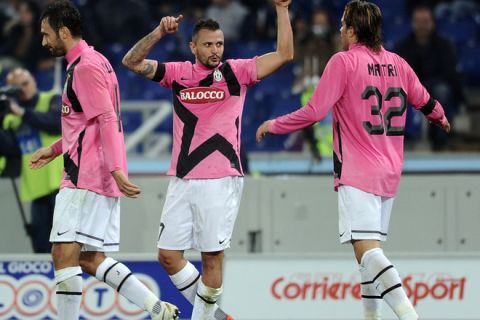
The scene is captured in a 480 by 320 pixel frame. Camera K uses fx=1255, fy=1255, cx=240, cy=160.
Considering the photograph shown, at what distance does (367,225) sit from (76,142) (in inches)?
69.0

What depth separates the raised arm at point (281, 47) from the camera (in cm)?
737

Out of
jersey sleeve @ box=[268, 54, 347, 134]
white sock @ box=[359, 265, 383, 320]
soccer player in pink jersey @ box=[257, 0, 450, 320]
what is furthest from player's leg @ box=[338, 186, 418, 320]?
jersey sleeve @ box=[268, 54, 347, 134]

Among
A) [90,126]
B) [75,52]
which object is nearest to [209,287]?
[90,126]

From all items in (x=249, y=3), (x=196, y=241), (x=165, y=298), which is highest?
(x=249, y=3)

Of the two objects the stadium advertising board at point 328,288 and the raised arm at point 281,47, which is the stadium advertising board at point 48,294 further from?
the raised arm at point 281,47

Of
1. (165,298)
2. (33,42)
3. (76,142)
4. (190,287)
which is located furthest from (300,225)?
(33,42)

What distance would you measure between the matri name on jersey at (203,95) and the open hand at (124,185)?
85 cm

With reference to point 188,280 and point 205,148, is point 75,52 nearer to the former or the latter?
point 205,148

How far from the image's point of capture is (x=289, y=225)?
34.6ft

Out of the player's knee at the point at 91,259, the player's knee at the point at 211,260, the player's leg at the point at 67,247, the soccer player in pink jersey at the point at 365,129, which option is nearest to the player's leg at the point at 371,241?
the soccer player in pink jersey at the point at 365,129

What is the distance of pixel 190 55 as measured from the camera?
14406mm

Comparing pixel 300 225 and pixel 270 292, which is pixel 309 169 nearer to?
pixel 300 225

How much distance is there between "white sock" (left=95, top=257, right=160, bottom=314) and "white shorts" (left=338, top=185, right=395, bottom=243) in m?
1.20

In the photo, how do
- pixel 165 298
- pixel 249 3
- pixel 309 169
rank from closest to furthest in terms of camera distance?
pixel 165 298
pixel 309 169
pixel 249 3
